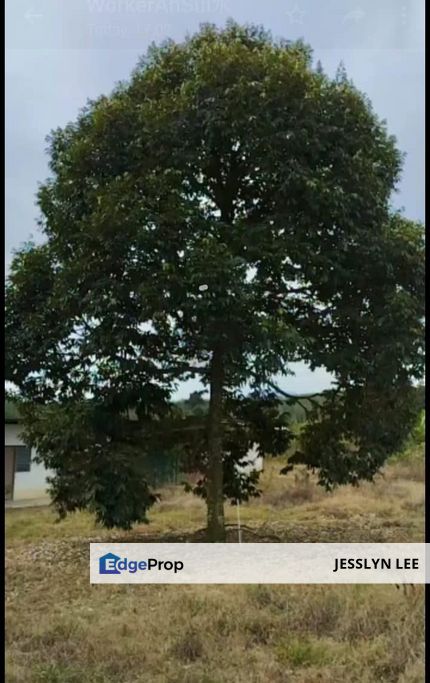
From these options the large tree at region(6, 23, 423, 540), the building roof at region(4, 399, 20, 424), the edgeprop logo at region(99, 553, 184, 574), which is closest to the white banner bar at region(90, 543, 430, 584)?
the edgeprop logo at region(99, 553, 184, 574)

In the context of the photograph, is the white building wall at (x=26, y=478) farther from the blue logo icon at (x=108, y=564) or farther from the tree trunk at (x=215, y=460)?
the tree trunk at (x=215, y=460)

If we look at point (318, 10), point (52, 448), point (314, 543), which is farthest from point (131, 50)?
point (314, 543)

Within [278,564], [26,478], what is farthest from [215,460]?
[26,478]

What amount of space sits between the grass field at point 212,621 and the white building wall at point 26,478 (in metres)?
0.04

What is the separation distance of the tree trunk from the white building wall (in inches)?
15.3

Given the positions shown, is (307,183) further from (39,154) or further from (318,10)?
(39,154)

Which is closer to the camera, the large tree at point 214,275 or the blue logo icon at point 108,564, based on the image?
the blue logo icon at point 108,564

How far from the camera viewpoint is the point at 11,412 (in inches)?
51.6

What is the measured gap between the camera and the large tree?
4.52 feet

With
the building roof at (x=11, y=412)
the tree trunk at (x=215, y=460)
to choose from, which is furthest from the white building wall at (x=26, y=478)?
the tree trunk at (x=215, y=460)

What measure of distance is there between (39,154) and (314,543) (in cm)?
104

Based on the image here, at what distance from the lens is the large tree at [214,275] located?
54.3 inches

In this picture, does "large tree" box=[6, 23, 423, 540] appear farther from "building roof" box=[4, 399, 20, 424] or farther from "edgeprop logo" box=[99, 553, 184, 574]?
"edgeprop logo" box=[99, 553, 184, 574]

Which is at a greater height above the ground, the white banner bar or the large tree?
the large tree
